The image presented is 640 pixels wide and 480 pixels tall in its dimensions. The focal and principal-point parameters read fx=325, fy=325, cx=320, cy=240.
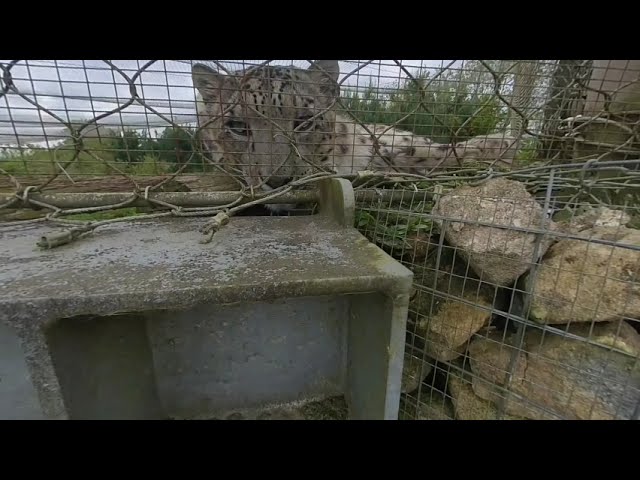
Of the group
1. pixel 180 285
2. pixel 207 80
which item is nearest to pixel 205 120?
pixel 207 80

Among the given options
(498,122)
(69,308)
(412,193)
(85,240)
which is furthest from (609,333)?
(85,240)

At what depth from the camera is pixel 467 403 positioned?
3.50ft

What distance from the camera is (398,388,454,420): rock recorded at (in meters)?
1.11

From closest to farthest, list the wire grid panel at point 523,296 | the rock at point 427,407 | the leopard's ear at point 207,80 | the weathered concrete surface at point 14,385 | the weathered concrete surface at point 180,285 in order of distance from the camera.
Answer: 1. the weathered concrete surface at point 180,285
2. the weathered concrete surface at point 14,385
3. the wire grid panel at point 523,296
4. the leopard's ear at point 207,80
5. the rock at point 427,407

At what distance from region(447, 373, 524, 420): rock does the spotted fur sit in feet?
2.67

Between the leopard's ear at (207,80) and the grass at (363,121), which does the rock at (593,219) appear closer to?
the grass at (363,121)

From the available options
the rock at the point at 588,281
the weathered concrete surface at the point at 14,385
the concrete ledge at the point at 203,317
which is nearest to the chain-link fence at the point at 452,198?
the rock at the point at 588,281

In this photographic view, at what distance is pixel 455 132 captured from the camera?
1308 millimetres

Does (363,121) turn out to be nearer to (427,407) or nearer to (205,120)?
(205,120)

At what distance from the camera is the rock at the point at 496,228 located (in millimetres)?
892

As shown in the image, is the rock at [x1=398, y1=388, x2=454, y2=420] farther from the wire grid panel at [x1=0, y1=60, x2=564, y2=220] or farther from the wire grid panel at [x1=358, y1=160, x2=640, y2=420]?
the wire grid panel at [x1=0, y1=60, x2=564, y2=220]

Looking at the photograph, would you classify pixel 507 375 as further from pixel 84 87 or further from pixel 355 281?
pixel 84 87

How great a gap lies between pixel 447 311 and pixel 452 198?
0.37 meters

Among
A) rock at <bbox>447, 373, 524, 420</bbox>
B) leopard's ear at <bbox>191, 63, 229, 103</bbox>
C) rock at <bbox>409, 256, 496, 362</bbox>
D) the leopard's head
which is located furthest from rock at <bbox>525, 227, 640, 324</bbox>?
leopard's ear at <bbox>191, 63, 229, 103</bbox>
